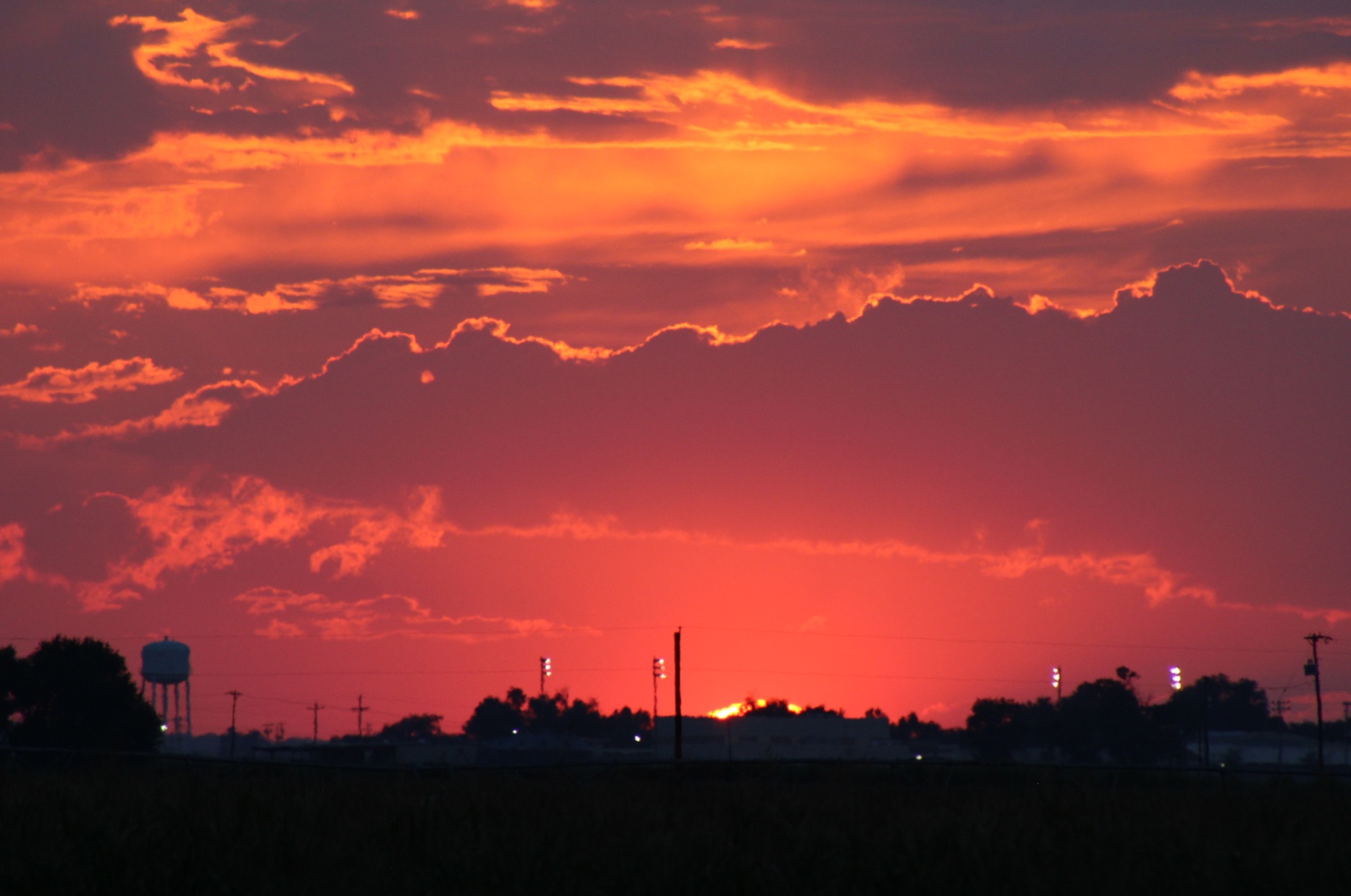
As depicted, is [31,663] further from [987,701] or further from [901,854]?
[987,701]

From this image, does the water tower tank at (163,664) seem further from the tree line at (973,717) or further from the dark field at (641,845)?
the dark field at (641,845)

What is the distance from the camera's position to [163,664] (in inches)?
5861

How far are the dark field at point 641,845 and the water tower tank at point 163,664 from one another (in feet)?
442

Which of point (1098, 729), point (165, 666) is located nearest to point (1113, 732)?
point (1098, 729)

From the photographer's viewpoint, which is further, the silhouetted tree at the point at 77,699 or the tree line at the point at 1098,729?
the tree line at the point at 1098,729

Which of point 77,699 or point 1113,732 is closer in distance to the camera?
point 77,699

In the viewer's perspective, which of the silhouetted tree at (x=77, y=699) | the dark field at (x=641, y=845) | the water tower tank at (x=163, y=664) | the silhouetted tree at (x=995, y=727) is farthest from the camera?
the silhouetted tree at (x=995, y=727)

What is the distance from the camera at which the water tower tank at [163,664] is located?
14850 centimetres

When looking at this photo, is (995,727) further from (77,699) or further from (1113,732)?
(77,699)

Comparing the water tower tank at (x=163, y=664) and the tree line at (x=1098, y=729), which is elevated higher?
the water tower tank at (x=163, y=664)

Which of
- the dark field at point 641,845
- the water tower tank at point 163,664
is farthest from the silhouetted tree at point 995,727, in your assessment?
the dark field at point 641,845

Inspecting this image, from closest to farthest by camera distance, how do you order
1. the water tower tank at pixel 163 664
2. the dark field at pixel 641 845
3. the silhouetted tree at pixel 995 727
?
the dark field at pixel 641 845 < the water tower tank at pixel 163 664 < the silhouetted tree at pixel 995 727

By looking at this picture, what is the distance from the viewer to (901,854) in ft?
52.3

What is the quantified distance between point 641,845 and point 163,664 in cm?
14351
